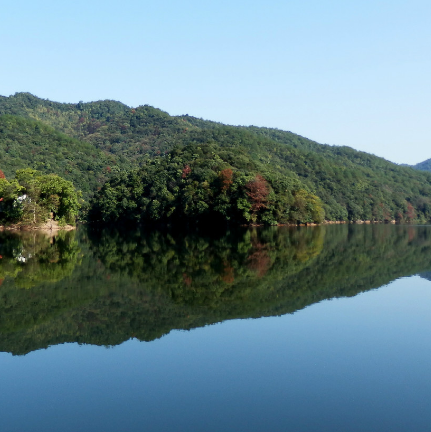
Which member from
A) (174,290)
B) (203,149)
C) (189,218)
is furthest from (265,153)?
(174,290)

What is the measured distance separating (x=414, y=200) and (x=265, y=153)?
4416 cm

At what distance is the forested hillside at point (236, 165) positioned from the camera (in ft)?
275

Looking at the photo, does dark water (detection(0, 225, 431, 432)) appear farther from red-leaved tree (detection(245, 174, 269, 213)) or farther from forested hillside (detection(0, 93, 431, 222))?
forested hillside (detection(0, 93, 431, 222))

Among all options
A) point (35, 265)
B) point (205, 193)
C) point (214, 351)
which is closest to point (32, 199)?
point (205, 193)

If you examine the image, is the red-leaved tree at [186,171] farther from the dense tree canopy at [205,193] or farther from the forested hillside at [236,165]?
the forested hillside at [236,165]

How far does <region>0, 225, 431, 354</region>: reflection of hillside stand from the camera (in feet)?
34.5

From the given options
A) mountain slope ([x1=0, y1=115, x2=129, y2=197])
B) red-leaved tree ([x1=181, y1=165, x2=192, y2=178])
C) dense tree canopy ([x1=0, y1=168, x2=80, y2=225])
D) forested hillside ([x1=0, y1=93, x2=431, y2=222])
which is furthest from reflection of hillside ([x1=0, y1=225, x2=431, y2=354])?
mountain slope ([x1=0, y1=115, x2=129, y2=197])

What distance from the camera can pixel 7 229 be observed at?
51750 millimetres

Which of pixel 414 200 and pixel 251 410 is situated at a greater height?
Answer: pixel 414 200

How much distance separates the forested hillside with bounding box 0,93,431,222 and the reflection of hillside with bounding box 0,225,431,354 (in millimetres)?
39971

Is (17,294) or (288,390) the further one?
(17,294)

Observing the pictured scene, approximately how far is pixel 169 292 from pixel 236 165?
5961cm

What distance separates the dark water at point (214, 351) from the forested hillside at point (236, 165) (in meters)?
45.8

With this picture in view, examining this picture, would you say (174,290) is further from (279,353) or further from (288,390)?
(288,390)
